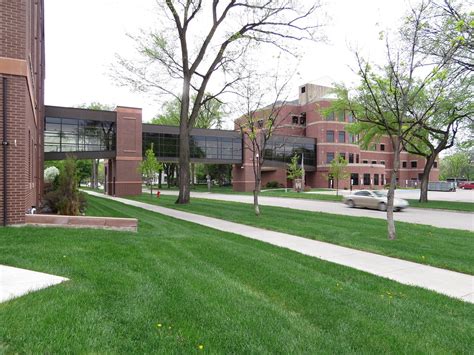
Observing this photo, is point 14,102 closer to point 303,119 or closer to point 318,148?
point 318,148

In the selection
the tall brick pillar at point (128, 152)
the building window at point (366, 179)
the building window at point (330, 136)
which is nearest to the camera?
the tall brick pillar at point (128, 152)

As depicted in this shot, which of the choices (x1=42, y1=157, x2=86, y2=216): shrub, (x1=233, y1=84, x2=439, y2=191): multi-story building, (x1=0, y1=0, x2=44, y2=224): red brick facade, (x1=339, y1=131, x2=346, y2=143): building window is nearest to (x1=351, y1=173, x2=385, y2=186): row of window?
(x1=233, y1=84, x2=439, y2=191): multi-story building

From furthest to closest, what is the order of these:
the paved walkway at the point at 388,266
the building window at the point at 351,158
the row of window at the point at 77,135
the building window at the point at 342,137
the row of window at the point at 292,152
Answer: the building window at the point at 351,158 < the building window at the point at 342,137 < the row of window at the point at 292,152 < the row of window at the point at 77,135 < the paved walkway at the point at 388,266

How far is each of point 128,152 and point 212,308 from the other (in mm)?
36179

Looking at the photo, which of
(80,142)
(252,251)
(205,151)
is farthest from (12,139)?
(205,151)

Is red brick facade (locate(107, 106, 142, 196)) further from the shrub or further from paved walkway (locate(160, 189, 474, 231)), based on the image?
the shrub

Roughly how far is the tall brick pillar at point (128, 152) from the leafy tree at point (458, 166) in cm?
7684

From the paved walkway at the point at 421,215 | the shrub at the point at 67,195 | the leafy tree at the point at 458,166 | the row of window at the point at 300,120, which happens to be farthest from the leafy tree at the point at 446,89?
the leafy tree at the point at 458,166

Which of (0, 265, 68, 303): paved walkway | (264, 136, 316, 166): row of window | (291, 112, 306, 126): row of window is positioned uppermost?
(291, 112, 306, 126): row of window

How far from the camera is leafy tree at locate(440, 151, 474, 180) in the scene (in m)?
92.5

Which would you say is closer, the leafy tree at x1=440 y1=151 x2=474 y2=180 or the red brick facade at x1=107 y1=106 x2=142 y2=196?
the red brick facade at x1=107 y1=106 x2=142 y2=196

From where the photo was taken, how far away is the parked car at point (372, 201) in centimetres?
2136

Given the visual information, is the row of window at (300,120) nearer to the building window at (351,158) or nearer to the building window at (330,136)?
the building window at (330,136)

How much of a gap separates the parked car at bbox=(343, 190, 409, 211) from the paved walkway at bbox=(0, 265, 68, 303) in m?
20.3
